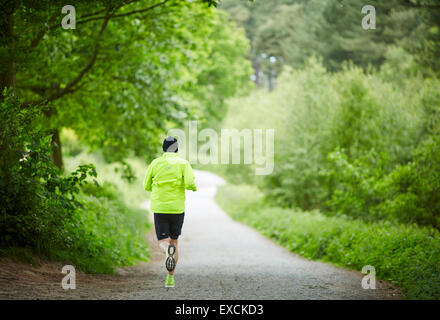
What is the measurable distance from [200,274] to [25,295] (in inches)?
156

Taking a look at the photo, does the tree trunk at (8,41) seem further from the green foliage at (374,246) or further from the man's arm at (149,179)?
the green foliage at (374,246)

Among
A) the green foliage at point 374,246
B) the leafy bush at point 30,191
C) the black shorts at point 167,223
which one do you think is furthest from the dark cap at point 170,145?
the green foliage at point 374,246

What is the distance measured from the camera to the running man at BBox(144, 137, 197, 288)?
6734 mm

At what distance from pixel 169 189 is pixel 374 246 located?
518 cm

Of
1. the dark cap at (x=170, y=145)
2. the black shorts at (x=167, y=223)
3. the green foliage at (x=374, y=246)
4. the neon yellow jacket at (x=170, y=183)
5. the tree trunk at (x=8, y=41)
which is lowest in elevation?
the green foliage at (x=374, y=246)

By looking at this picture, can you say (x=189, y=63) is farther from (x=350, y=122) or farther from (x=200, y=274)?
(x=200, y=274)

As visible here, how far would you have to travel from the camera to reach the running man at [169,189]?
6734 mm

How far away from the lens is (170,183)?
672 centimetres

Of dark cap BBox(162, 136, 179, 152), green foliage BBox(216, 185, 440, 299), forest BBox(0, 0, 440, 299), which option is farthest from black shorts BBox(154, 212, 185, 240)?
green foliage BBox(216, 185, 440, 299)

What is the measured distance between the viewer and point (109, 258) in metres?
9.73

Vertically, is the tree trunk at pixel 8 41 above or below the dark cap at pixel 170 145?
above
